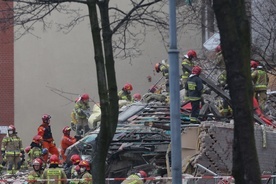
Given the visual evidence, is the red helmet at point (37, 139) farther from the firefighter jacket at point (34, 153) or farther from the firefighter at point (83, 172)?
the firefighter at point (83, 172)

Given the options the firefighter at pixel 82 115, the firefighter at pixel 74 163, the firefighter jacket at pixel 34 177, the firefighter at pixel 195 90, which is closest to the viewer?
the firefighter jacket at pixel 34 177

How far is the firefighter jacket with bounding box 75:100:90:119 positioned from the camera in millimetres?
25781

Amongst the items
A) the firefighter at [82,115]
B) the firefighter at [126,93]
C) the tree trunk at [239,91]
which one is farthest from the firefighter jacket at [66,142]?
the tree trunk at [239,91]

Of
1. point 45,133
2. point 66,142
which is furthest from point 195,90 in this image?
point 45,133

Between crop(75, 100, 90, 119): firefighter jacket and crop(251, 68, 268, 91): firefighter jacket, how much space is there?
707cm

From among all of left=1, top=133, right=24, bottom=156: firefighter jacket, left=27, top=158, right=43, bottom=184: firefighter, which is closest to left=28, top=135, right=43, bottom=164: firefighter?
left=1, top=133, right=24, bottom=156: firefighter jacket

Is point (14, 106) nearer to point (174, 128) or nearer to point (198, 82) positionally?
point (198, 82)

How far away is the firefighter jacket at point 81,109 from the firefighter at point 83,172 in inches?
301

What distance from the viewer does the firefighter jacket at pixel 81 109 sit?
25.8 m

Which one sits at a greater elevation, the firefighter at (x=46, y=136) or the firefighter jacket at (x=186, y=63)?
the firefighter jacket at (x=186, y=63)

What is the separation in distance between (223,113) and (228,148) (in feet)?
12.6

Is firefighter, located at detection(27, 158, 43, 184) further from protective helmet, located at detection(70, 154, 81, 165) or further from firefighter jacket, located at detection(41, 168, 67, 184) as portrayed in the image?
protective helmet, located at detection(70, 154, 81, 165)

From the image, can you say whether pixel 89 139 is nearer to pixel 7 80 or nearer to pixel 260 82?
pixel 260 82

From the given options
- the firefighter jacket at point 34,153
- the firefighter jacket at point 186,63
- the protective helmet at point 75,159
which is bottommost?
the protective helmet at point 75,159
